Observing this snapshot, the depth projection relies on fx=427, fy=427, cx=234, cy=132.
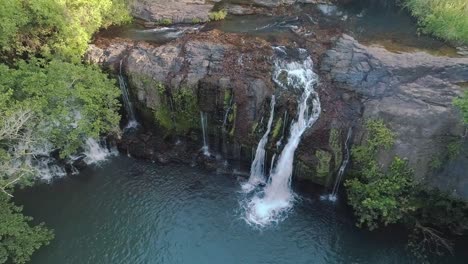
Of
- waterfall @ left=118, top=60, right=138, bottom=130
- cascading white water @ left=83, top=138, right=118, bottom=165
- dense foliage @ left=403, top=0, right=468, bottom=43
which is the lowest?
cascading white water @ left=83, top=138, right=118, bottom=165

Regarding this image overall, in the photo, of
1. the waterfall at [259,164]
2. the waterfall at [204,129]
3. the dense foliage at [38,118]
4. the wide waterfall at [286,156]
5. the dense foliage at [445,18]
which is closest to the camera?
the dense foliage at [38,118]

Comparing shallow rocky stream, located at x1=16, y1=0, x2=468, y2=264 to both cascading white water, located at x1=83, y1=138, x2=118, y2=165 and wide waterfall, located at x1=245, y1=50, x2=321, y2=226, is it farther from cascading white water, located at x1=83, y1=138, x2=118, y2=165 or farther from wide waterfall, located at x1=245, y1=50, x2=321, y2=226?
cascading white water, located at x1=83, y1=138, x2=118, y2=165

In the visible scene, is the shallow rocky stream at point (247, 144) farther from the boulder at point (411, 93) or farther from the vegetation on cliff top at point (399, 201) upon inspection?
the vegetation on cliff top at point (399, 201)

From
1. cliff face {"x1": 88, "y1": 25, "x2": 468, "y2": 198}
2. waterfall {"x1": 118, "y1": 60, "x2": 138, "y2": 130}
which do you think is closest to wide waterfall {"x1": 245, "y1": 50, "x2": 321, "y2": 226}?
cliff face {"x1": 88, "y1": 25, "x2": 468, "y2": 198}

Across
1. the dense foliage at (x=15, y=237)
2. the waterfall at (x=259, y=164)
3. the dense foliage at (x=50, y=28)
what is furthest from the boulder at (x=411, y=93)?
the dense foliage at (x=15, y=237)

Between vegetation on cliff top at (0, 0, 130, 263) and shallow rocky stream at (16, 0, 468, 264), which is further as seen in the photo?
shallow rocky stream at (16, 0, 468, 264)

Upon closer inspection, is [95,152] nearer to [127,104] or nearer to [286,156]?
[127,104]
